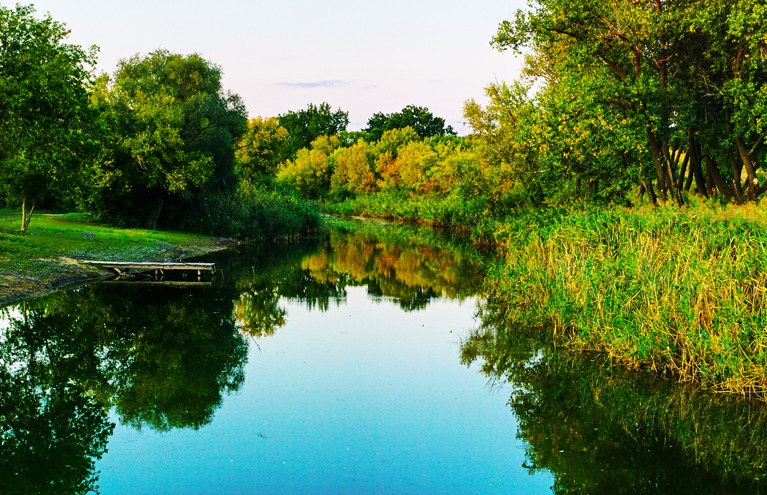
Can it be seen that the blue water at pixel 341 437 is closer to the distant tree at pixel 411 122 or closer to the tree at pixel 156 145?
the tree at pixel 156 145

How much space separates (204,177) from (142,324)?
18567 millimetres

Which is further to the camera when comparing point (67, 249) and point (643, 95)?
point (67, 249)

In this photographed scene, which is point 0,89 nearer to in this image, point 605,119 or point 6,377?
point 6,377

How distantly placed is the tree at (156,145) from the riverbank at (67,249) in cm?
227

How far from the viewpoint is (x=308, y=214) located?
4691 centimetres

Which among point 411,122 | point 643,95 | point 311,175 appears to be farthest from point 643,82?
point 411,122

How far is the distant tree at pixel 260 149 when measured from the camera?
54.6 m

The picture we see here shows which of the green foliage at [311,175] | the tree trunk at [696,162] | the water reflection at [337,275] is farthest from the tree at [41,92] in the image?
the green foliage at [311,175]

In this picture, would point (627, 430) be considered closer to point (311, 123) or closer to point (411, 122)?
point (411, 122)

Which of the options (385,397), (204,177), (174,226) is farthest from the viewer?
(174,226)

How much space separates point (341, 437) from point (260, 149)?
160ft

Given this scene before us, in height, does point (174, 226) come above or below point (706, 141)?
below

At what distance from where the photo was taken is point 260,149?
56.2m

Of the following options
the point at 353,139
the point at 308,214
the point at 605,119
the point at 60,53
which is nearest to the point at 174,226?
the point at 308,214
